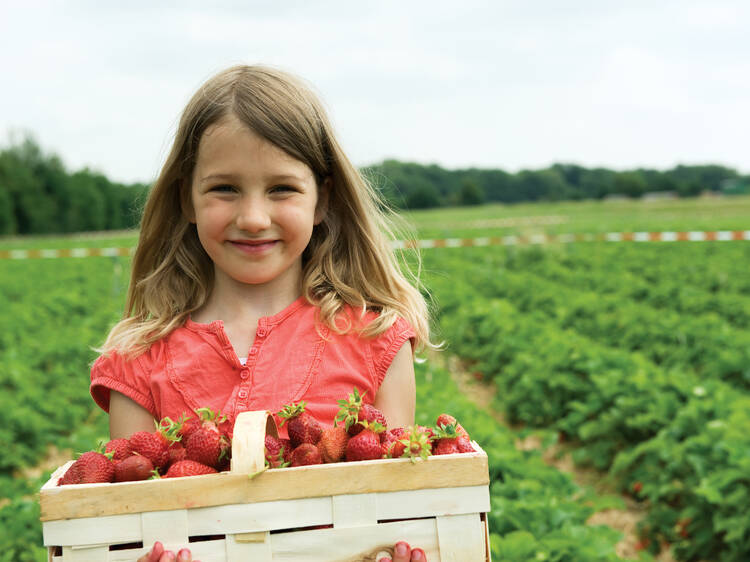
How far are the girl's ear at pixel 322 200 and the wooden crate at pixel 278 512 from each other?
951mm

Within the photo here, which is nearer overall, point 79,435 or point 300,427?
point 300,427

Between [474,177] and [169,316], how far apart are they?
299 ft

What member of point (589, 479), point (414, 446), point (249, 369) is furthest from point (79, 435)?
point (414, 446)

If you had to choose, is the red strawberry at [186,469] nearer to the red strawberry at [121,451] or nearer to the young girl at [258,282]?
the red strawberry at [121,451]

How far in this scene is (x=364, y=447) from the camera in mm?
1580

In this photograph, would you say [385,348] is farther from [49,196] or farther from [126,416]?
[49,196]

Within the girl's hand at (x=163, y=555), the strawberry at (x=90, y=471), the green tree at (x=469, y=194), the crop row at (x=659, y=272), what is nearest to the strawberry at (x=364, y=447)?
the girl's hand at (x=163, y=555)

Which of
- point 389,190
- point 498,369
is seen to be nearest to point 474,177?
point 498,369

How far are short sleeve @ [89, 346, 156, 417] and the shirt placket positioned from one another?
0.94 ft

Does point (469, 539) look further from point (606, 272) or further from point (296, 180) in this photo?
point (606, 272)

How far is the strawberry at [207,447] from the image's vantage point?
1.60 m

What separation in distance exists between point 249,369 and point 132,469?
2.19ft

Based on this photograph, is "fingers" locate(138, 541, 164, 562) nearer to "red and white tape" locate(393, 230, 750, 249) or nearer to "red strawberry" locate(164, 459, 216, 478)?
"red strawberry" locate(164, 459, 216, 478)

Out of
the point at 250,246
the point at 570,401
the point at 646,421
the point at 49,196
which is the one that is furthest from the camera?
the point at 49,196
